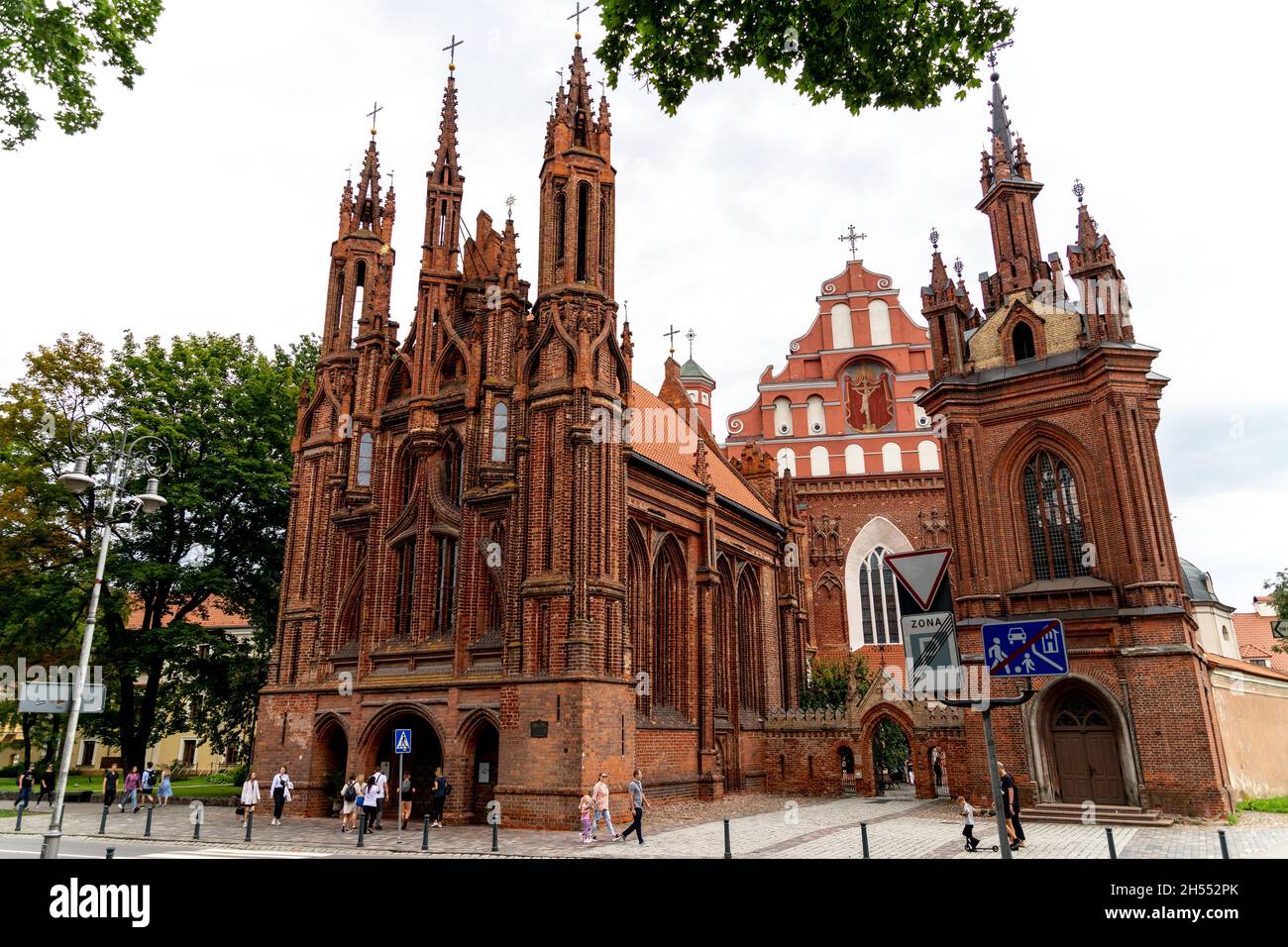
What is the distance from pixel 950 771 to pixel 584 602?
1374 centimetres

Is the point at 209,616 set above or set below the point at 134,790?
above

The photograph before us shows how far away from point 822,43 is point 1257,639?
6386 cm

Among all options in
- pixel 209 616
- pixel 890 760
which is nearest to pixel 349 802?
pixel 209 616

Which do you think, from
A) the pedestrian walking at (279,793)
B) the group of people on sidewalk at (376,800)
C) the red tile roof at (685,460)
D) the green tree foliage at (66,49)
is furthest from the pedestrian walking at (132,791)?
the green tree foliage at (66,49)

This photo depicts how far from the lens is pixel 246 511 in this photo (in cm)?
3362

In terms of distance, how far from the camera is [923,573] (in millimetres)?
6875

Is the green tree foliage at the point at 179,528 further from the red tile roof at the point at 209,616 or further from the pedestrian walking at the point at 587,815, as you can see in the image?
the pedestrian walking at the point at 587,815

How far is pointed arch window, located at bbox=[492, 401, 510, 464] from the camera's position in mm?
24344

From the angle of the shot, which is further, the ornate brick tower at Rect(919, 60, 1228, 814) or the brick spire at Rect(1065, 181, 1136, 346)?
the brick spire at Rect(1065, 181, 1136, 346)

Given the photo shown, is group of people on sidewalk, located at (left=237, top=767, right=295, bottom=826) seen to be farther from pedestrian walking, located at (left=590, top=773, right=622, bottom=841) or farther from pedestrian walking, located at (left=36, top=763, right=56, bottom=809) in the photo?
pedestrian walking, located at (left=36, top=763, right=56, bottom=809)

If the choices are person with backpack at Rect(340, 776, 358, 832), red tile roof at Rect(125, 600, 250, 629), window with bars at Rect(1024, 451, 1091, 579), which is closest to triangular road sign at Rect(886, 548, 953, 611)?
person with backpack at Rect(340, 776, 358, 832)

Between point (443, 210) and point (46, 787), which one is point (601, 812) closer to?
point (443, 210)

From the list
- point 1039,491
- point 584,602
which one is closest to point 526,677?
point 584,602

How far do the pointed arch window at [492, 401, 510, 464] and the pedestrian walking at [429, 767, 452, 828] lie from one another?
28.7 feet
